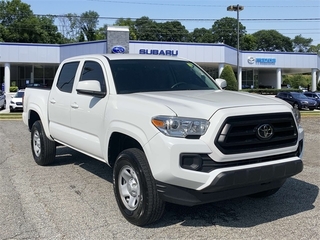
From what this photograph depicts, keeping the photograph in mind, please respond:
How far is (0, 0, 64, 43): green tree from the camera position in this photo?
70.6 metres

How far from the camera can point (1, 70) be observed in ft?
161

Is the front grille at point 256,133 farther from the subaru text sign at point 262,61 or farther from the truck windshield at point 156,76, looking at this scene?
the subaru text sign at point 262,61

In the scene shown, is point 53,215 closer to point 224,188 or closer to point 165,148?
point 165,148

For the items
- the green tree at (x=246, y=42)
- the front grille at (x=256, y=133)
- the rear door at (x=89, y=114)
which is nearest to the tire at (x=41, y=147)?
the rear door at (x=89, y=114)

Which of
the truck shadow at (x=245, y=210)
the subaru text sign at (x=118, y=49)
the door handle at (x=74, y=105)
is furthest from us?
the subaru text sign at (x=118, y=49)

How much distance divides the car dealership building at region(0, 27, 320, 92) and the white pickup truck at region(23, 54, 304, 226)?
27.0 meters

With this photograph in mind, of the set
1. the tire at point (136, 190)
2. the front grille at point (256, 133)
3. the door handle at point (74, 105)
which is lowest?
the tire at point (136, 190)

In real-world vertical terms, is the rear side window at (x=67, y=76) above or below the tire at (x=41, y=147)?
above

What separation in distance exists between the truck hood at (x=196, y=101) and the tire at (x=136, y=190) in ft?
2.07

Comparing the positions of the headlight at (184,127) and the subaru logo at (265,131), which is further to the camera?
the subaru logo at (265,131)

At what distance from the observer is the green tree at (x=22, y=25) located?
70.6 m

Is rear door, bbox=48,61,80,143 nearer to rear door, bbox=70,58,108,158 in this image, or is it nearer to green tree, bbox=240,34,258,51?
rear door, bbox=70,58,108,158

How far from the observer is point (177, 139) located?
348 cm

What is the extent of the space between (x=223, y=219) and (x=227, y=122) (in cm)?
135
